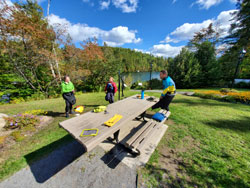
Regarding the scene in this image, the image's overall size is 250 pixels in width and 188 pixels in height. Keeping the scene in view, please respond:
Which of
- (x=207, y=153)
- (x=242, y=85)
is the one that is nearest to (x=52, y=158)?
(x=207, y=153)

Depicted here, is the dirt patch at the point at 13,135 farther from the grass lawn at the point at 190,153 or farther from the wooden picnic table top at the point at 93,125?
the wooden picnic table top at the point at 93,125

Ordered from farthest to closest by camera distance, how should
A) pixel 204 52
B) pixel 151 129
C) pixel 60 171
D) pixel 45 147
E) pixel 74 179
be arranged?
pixel 204 52 < pixel 45 147 < pixel 151 129 < pixel 60 171 < pixel 74 179

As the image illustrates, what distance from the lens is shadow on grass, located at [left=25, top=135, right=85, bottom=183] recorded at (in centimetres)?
193

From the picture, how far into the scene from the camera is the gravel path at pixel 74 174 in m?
1.70

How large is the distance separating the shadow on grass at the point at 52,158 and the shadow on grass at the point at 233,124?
457cm

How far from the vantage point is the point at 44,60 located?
8555 mm

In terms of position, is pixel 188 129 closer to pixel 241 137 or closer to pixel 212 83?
pixel 241 137

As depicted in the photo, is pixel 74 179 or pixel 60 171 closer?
pixel 74 179

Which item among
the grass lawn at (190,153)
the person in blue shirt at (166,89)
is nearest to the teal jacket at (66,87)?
the grass lawn at (190,153)

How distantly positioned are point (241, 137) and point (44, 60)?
1311 centimetres

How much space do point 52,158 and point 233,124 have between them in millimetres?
5887

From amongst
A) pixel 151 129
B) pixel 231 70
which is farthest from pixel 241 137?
pixel 231 70

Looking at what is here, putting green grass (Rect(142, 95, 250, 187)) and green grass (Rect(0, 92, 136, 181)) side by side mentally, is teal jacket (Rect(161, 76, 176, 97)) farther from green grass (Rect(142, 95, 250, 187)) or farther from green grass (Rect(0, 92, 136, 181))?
green grass (Rect(0, 92, 136, 181))

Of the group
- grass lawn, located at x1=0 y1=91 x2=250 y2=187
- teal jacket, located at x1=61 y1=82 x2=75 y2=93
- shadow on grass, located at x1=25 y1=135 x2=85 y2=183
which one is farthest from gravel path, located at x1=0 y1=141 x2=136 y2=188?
teal jacket, located at x1=61 y1=82 x2=75 y2=93
